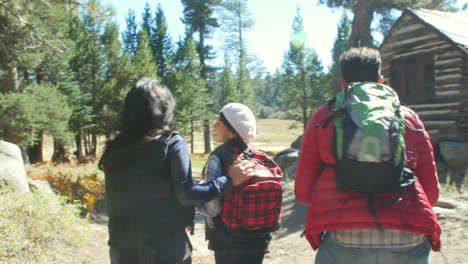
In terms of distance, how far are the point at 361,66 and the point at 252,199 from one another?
1.10 metres

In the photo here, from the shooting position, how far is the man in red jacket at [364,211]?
1.78 metres

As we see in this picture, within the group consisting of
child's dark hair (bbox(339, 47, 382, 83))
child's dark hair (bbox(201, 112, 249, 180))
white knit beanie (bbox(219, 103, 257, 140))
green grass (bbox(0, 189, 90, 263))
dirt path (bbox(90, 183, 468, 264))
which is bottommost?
dirt path (bbox(90, 183, 468, 264))

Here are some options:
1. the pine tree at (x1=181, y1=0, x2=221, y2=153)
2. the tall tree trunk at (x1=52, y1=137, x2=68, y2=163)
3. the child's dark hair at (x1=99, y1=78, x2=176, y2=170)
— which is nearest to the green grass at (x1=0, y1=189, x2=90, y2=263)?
the child's dark hair at (x1=99, y1=78, x2=176, y2=170)

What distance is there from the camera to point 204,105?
3700 centimetres

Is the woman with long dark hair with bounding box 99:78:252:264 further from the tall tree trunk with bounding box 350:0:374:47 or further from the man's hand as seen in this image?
the tall tree trunk with bounding box 350:0:374:47

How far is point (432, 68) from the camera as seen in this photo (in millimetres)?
14344

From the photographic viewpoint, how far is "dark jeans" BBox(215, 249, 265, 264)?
2.55m

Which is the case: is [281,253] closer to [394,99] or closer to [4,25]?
[394,99]

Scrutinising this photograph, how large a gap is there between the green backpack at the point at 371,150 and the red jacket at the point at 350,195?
0.06m

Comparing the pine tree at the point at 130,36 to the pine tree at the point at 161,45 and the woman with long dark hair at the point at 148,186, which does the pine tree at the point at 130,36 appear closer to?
the pine tree at the point at 161,45

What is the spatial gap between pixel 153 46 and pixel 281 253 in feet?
107

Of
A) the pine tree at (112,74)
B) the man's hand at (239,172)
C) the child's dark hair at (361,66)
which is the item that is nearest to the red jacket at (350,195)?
the child's dark hair at (361,66)

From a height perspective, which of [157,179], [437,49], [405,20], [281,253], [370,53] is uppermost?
[405,20]

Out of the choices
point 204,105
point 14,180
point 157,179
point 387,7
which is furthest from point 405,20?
point 204,105
